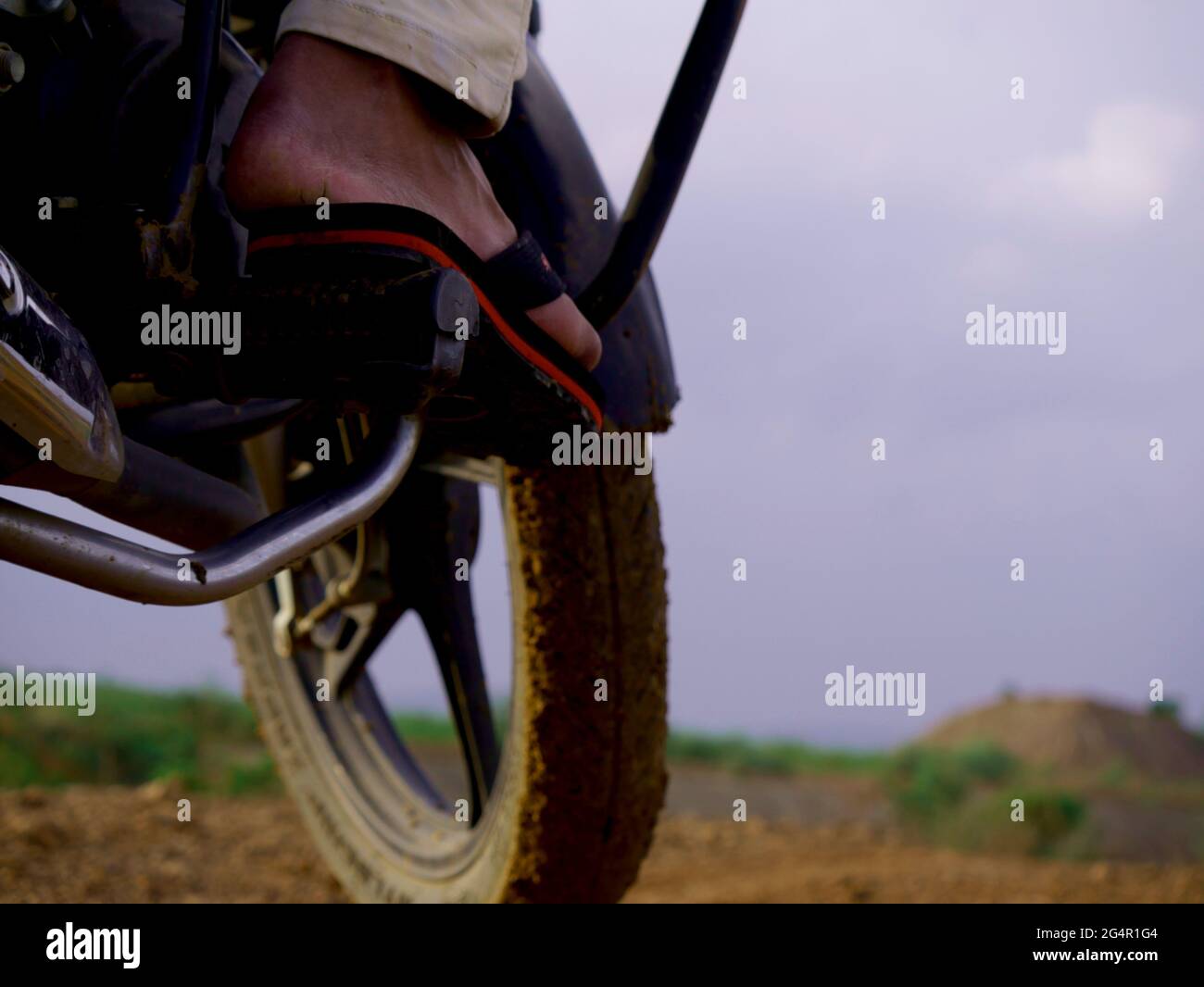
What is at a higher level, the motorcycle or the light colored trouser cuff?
the light colored trouser cuff

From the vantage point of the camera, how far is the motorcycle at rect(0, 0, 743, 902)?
855mm

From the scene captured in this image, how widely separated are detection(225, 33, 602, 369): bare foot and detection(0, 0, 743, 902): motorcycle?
49 millimetres

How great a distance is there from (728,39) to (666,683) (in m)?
0.73

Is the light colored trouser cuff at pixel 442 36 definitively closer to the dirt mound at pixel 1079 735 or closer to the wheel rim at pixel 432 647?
the wheel rim at pixel 432 647

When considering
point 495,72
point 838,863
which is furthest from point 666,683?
point 838,863

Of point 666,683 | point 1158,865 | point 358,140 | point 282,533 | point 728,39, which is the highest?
point 728,39

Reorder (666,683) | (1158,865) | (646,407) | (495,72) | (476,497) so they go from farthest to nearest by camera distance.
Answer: (1158,865) → (476,497) → (666,683) → (646,407) → (495,72)

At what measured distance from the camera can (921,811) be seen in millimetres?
4074

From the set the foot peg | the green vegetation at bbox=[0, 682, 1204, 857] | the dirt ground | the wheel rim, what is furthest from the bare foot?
the green vegetation at bbox=[0, 682, 1204, 857]

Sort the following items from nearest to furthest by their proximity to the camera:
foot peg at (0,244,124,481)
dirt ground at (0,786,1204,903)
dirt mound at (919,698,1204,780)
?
1. foot peg at (0,244,124,481)
2. dirt ground at (0,786,1204,903)
3. dirt mound at (919,698,1204,780)

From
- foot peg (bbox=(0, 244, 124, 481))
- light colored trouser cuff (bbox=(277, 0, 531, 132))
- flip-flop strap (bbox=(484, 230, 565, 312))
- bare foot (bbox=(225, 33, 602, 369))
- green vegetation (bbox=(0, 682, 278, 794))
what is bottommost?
green vegetation (bbox=(0, 682, 278, 794))

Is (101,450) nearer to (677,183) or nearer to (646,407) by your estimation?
(677,183)

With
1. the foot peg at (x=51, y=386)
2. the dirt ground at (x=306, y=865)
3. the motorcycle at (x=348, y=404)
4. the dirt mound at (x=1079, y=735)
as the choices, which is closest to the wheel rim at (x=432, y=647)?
the motorcycle at (x=348, y=404)

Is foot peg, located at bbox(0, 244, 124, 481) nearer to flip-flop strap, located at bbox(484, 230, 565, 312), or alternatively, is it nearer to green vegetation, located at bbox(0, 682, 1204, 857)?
flip-flop strap, located at bbox(484, 230, 565, 312)
